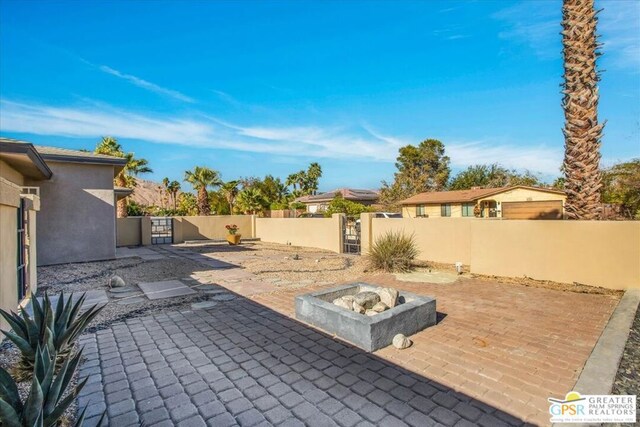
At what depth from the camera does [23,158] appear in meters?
8.06

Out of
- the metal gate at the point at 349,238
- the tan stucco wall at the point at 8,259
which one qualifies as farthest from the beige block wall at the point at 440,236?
the tan stucco wall at the point at 8,259

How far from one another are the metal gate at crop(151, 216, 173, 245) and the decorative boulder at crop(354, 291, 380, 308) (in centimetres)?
1811

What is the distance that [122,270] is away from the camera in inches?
396

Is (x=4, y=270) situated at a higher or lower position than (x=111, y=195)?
lower

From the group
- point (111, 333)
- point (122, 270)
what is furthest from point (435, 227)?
point (122, 270)

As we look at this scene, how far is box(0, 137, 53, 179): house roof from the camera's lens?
717cm

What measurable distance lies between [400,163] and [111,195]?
118 feet

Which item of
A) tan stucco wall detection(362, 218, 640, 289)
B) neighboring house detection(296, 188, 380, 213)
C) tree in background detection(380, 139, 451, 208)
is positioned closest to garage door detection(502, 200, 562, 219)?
tan stucco wall detection(362, 218, 640, 289)

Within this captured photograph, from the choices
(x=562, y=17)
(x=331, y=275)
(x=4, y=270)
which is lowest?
(x=331, y=275)

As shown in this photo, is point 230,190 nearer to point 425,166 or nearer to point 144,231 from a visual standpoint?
point 144,231

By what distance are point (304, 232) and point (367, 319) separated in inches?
542

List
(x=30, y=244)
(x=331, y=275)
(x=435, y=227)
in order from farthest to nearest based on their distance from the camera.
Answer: (x=435, y=227) < (x=331, y=275) < (x=30, y=244)

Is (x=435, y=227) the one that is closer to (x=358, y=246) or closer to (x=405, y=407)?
(x=358, y=246)
